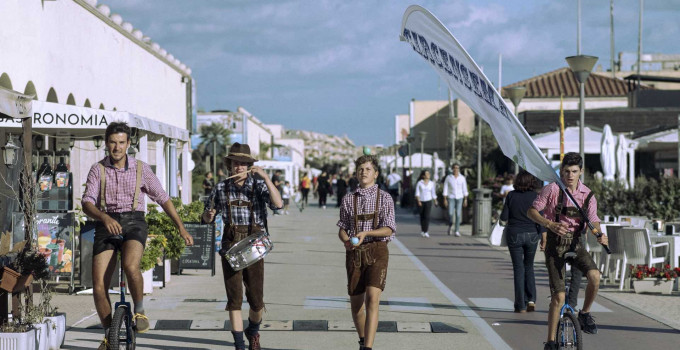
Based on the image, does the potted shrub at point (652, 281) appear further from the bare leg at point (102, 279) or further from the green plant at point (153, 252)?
the bare leg at point (102, 279)

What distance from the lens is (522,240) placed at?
37.5 ft

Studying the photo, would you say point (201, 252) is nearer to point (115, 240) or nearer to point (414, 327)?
point (414, 327)

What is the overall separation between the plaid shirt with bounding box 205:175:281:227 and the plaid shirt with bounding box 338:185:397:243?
1.94ft

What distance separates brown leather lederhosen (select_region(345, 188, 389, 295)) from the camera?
7.70 meters

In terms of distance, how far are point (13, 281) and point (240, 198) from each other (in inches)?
74.1

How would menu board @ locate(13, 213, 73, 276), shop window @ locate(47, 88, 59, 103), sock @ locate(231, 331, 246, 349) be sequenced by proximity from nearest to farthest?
sock @ locate(231, 331, 246, 349), menu board @ locate(13, 213, 73, 276), shop window @ locate(47, 88, 59, 103)

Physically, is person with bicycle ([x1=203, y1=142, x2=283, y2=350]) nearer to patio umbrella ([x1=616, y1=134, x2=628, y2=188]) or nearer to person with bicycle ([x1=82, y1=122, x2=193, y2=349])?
person with bicycle ([x1=82, y1=122, x2=193, y2=349])

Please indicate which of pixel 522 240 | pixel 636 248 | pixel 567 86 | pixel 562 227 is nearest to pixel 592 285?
pixel 562 227

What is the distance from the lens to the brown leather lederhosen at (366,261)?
7.70 meters

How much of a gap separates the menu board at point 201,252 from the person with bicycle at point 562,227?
7.23m

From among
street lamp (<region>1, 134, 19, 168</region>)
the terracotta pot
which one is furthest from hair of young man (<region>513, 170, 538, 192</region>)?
street lamp (<region>1, 134, 19, 168</region>)

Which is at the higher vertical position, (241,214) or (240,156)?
(240,156)

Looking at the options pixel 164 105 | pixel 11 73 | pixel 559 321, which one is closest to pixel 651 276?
pixel 559 321

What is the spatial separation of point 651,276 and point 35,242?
8.05 metres
